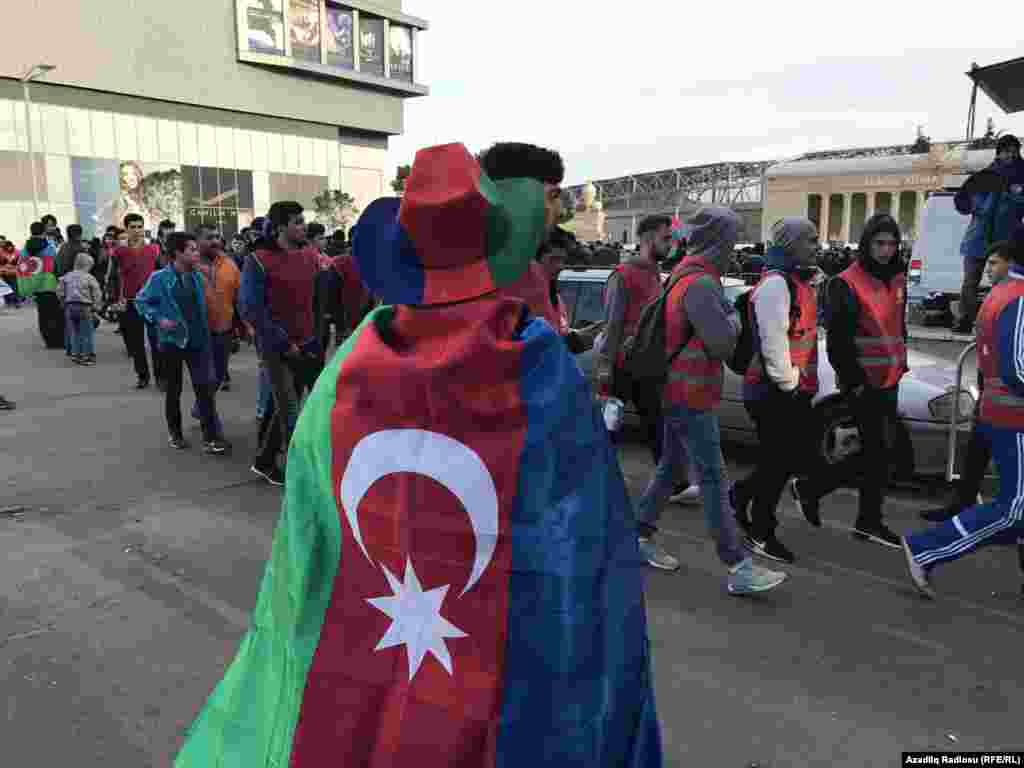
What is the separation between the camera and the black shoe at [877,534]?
500 cm

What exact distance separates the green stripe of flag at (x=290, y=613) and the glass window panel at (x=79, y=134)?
165 feet

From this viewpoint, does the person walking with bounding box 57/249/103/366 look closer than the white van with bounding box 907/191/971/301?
Yes

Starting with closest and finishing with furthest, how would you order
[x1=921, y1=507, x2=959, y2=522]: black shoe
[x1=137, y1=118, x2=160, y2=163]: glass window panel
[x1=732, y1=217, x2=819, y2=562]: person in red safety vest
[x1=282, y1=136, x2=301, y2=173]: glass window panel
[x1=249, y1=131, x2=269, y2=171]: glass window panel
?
[x1=732, y1=217, x2=819, y2=562]: person in red safety vest → [x1=921, y1=507, x2=959, y2=522]: black shoe → [x1=137, y1=118, x2=160, y2=163]: glass window panel → [x1=249, y1=131, x2=269, y2=171]: glass window panel → [x1=282, y1=136, x2=301, y2=173]: glass window panel

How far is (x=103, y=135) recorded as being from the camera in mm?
47188

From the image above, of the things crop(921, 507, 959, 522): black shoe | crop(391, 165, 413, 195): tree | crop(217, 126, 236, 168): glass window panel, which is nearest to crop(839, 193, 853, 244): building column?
crop(391, 165, 413, 195): tree

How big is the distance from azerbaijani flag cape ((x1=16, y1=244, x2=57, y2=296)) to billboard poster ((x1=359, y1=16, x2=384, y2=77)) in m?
51.2

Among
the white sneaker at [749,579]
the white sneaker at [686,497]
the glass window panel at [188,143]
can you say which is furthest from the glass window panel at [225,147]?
the white sneaker at [749,579]

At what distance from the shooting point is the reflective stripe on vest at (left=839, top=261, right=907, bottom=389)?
4.75 metres

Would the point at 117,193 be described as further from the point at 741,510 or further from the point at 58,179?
the point at 741,510

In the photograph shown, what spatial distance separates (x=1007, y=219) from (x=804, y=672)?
235 inches

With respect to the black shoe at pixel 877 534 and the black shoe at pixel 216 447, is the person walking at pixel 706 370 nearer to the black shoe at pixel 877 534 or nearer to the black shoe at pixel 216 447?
the black shoe at pixel 877 534

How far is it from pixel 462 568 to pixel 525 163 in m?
1.92

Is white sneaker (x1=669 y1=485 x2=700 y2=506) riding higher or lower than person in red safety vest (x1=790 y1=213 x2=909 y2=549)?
lower

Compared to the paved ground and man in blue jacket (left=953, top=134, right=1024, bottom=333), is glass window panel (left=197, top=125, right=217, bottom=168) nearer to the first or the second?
the paved ground
